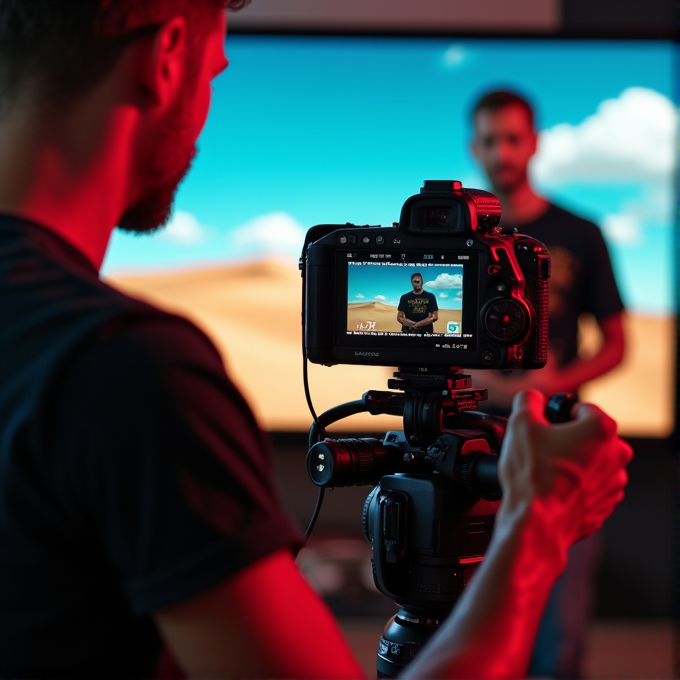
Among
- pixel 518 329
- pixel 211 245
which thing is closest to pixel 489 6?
pixel 211 245

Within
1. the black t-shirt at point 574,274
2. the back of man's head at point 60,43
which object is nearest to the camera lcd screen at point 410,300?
the back of man's head at point 60,43

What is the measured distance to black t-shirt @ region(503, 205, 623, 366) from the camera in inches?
106

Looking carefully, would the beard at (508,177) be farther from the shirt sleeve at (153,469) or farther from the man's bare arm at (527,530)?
the shirt sleeve at (153,469)

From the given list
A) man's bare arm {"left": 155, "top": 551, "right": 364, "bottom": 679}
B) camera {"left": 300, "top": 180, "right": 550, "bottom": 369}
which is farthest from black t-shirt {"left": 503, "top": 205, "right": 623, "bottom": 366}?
→ man's bare arm {"left": 155, "top": 551, "right": 364, "bottom": 679}

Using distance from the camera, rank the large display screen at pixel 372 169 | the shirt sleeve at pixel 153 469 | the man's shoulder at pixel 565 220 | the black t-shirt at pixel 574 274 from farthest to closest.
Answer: the large display screen at pixel 372 169
the man's shoulder at pixel 565 220
the black t-shirt at pixel 574 274
the shirt sleeve at pixel 153 469

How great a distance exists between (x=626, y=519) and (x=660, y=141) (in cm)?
148

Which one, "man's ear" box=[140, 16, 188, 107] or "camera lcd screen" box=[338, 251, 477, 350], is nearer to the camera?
"man's ear" box=[140, 16, 188, 107]

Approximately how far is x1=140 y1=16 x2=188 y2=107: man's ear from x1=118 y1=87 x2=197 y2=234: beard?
0.02 meters

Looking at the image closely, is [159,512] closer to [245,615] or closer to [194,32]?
[245,615]

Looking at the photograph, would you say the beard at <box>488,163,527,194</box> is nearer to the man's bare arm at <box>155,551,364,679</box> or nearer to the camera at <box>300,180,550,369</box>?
the camera at <box>300,180,550,369</box>

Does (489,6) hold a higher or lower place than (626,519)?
higher

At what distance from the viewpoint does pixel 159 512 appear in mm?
573

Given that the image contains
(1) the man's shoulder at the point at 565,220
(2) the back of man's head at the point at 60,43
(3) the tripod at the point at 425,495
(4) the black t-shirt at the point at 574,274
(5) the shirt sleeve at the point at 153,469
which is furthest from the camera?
(1) the man's shoulder at the point at 565,220

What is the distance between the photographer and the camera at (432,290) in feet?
3.80
